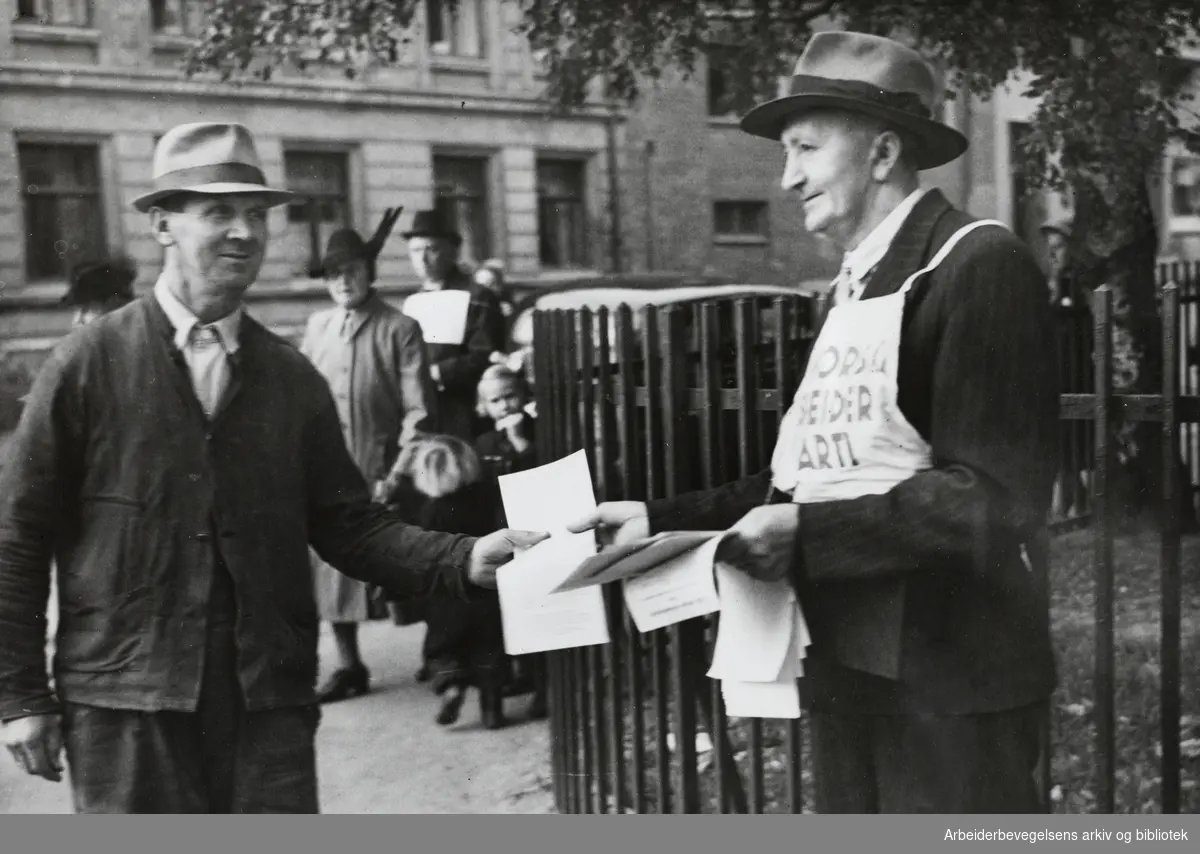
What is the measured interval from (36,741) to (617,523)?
1076mm

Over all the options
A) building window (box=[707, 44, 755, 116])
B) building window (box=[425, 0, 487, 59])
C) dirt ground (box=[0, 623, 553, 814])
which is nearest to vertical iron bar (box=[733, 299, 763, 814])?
dirt ground (box=[0, 623, 553, 814])

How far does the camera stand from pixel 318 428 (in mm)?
2699

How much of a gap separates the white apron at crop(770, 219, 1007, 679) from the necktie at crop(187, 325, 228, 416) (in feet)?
3.47

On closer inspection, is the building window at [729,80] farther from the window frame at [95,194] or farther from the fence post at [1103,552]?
the fence post at [1103,552]

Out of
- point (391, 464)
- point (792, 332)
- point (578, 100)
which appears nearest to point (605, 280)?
point (578, 100)

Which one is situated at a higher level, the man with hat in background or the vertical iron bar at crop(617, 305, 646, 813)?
the man with hat in background

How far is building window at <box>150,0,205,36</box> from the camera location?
6102 millimetres

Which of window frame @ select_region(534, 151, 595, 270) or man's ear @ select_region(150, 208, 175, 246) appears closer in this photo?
man's ear @ select_region(150, 208, 175, 246)

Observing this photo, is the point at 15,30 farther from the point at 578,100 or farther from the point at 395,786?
the point at 578,100

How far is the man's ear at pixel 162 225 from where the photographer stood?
2602 millimetres

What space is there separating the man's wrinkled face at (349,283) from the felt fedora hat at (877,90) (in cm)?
348

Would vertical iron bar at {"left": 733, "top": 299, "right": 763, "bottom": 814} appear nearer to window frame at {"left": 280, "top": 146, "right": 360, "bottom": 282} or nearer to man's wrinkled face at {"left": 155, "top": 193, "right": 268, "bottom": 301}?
man's wrinkled face at {"left": 155, "top": 193, "right": 268, "bottom": 301}

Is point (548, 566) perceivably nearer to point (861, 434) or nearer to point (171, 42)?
point (861, 434)

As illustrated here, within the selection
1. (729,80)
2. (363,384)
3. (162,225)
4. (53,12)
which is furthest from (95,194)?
(729,80)
